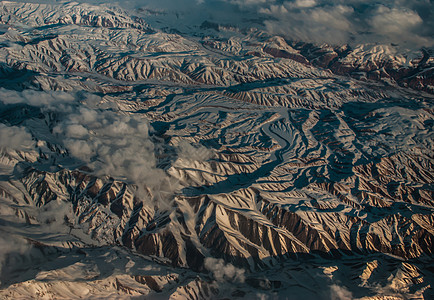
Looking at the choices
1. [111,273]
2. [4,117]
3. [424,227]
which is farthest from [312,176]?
[4,117]

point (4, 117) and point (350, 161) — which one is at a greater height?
point (4, 117)

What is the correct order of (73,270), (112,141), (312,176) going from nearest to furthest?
(73,270) < (112,141) < (312,176)

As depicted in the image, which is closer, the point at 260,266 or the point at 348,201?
the point at 260,266

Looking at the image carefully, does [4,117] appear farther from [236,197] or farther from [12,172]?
[236,197]

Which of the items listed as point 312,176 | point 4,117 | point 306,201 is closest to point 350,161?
point 312,176

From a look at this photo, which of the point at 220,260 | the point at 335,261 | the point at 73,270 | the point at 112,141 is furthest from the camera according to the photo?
the point at 112,141

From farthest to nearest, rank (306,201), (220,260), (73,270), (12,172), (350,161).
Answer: (350,161)
(306,201)
(12,172)
(220,260)
(73,270)

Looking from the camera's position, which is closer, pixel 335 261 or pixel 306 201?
pixel 335 261

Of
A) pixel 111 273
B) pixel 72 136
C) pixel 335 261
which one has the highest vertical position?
pixel 72 136

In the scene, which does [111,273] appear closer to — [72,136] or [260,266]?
[260,266]
